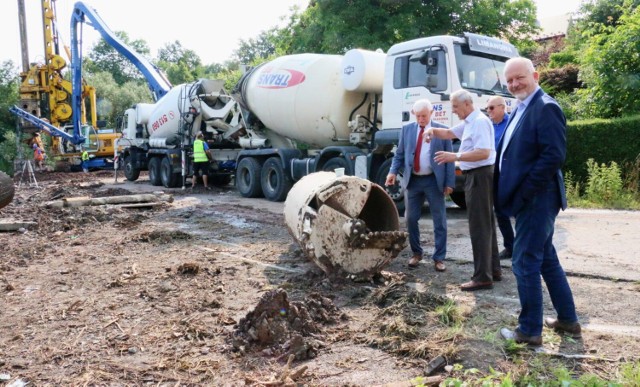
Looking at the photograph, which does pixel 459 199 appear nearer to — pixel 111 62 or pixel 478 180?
pixel 478 180

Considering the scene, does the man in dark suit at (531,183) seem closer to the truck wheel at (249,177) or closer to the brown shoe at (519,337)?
the brown shoe at (519,337)

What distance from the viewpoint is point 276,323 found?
3824mm

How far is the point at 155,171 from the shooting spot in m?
18.2

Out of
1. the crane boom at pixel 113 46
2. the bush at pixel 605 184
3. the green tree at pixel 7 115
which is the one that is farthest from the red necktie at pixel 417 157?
the green tree at pixel 7 115

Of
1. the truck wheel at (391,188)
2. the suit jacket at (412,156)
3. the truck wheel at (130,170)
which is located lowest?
the truck wheel at (130,170)

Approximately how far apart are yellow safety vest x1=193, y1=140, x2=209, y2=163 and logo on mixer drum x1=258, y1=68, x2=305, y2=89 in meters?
3.03

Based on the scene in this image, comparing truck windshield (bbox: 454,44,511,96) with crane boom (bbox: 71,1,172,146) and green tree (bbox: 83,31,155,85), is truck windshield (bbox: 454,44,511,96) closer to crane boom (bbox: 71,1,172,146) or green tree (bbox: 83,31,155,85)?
crane boom (bbox: 71,1,172,146)

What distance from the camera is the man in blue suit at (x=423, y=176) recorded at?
18.3ft

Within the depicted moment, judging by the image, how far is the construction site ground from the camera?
3371 millimetres

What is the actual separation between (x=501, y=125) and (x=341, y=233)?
2060 mm

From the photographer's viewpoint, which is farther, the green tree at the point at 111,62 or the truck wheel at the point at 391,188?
the green tree at the point at 111,62

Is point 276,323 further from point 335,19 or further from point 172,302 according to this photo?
point 335,19

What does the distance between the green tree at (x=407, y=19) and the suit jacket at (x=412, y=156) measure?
13.2m

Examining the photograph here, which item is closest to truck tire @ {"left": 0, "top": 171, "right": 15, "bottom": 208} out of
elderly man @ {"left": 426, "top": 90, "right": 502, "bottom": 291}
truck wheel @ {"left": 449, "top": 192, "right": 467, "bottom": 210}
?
elderly man @ {"left": 426, "top": 90, "right": 502, "bottom": 291}
